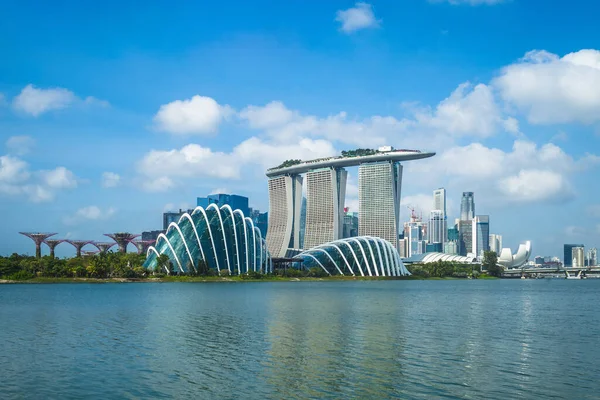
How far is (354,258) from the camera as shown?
17425 cm

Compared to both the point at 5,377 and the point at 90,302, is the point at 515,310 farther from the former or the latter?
the point at 5,377

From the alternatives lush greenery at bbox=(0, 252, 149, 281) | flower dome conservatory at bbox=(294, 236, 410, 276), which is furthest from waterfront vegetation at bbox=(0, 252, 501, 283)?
flower dome conservatory at bbox=(294, 236, 410, 276)

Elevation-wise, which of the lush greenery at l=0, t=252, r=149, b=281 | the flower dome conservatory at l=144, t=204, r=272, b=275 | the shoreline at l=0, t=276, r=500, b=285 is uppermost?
the flower dome conservatory at l=144, t=204, r=272, b=275

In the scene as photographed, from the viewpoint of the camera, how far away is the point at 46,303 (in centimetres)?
6906

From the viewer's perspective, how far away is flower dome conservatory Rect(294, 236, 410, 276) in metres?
174

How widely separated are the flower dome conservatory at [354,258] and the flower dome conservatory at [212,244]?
74.8 ft

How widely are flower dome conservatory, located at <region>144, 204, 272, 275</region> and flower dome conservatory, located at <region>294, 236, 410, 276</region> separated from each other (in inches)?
897

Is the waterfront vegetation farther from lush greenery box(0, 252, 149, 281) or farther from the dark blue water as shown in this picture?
the dark blue water

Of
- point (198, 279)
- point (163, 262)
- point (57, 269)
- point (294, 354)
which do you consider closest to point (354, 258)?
Result: point (198, 279)

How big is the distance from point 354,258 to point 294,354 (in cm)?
14019

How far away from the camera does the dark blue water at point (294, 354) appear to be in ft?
88.3

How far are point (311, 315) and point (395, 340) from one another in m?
17.9

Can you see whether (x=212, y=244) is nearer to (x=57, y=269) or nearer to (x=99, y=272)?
(x=99, y=272)

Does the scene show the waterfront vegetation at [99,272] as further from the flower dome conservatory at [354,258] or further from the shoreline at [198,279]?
the flower dome conservatory at [354,258]
